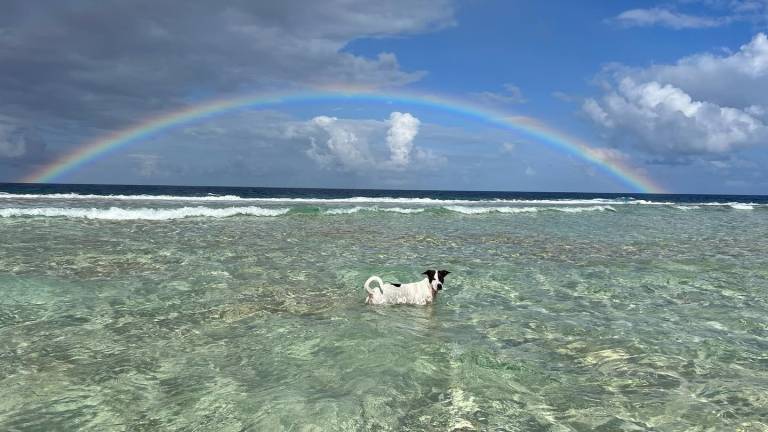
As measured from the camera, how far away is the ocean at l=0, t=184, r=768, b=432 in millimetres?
4555

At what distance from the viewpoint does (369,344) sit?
21.2 feet

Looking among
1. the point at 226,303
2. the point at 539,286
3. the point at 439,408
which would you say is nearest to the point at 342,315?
the point at 226,303

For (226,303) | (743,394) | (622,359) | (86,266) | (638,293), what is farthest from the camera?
(86,266)

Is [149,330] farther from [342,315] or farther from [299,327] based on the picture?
[342,315]

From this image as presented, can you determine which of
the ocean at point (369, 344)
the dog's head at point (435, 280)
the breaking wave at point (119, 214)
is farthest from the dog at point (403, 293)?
the breaking wave at point (119, 214)

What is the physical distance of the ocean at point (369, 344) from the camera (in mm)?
4555

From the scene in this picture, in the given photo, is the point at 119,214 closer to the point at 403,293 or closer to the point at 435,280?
the point at 403,293

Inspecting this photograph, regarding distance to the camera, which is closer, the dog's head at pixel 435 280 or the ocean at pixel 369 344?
the ocean at pixel 369 344

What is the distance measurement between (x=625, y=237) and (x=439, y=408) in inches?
769

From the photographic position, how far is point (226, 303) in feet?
28.8

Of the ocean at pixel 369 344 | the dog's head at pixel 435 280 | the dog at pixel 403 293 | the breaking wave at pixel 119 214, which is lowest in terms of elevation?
the ocean at pixel 369 344

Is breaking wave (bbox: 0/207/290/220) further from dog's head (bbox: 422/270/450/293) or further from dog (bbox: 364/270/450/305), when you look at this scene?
dog's head (bbox: 422/270/450/293)

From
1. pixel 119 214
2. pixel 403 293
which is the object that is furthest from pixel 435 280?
pixel 119 214

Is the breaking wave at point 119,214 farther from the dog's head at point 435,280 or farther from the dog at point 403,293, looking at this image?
the dog's head at point 435,280
